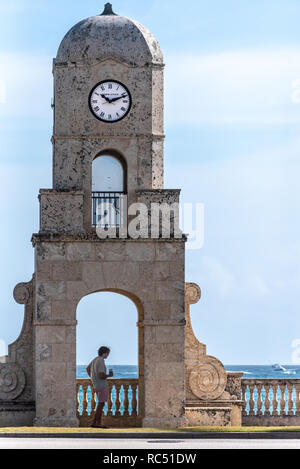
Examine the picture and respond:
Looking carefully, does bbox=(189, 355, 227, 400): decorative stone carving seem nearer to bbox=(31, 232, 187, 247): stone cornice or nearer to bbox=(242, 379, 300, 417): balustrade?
bbox=(242, 379, 300, 417): balustrade

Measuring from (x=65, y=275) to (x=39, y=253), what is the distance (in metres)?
0.80

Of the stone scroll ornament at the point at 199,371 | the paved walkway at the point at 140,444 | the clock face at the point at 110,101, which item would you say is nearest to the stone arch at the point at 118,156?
the clock face at the point at 110,101

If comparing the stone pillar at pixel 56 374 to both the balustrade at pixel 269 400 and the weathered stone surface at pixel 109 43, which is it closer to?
the balustrade at pixel 269 400

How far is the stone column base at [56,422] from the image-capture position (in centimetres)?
3100

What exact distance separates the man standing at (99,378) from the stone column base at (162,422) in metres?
Answer: 1.32

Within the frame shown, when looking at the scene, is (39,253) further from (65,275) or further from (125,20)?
(125,20)

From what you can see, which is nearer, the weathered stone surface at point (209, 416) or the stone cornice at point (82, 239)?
the stone cornice at point (82, 239)

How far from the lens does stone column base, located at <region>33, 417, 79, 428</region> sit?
31000 millimetres

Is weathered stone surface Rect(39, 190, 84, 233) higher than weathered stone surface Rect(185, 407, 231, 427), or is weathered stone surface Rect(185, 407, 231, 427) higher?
weathered stone surface Rect(39, 190, 84, 233)

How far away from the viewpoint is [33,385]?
32.4 m

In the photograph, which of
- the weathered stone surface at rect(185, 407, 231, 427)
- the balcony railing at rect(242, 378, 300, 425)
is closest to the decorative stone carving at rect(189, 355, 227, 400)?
Answer: the weathered stone surface at rect(185, 407, 231, 427)

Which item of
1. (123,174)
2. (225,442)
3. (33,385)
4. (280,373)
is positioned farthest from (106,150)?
(280,373)

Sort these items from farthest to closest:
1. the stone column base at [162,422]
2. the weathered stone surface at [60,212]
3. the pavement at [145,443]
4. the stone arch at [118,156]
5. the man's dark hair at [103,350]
Result: the stone arch at [118,156], the weathered stone surface at [60,212], the stone column base at [162,422], the man's dark hair at [103,350], the pavement at [145,443]

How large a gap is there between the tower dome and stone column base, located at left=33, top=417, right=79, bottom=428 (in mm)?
8591
